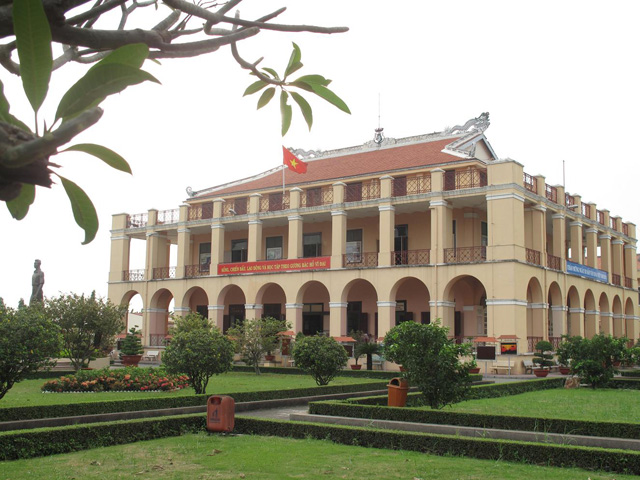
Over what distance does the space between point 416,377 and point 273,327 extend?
14.6 meters

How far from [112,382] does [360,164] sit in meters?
20.9

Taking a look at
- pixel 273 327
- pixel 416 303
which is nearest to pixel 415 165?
pixel 416 303

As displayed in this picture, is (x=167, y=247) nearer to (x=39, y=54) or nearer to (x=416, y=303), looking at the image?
(x=416, y=303)

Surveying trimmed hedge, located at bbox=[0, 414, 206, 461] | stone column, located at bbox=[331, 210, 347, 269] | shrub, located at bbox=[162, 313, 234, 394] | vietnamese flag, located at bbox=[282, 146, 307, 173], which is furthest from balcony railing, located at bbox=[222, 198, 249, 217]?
trimmed hedge, located at bbox=[0, 414, 206, 461]

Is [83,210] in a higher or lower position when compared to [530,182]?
lower

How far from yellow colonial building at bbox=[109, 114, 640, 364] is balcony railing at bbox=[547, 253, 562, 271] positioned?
0.09m

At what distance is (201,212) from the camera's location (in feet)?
122

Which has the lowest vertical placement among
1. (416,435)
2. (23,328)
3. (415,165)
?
(416,435)

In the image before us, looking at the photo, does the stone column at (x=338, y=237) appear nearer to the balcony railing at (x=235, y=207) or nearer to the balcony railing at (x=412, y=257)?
the balcony railing at (x=412, y=257)

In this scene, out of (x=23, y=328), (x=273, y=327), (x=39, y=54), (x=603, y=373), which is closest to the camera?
(x=39, y=54)

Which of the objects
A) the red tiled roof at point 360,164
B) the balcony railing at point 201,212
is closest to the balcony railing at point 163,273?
the balcony railing at point 201,212

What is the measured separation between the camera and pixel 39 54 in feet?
5.40

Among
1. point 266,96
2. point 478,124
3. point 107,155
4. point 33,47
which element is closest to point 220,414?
point 266,96

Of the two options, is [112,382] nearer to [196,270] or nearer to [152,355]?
[152,355]
